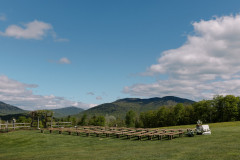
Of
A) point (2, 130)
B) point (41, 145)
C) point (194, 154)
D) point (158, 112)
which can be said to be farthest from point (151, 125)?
point (194, 154)

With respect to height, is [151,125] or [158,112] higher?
[158,112]

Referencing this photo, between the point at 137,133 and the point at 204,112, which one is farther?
the point at 204,112

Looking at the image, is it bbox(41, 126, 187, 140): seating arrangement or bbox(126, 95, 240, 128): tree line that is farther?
bbox(126, 95, 240, 128): tree line

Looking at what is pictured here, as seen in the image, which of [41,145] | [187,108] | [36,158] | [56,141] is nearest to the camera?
[36,158]

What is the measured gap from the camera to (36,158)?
45.3 feet

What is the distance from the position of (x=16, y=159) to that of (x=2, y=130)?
74.4 feet

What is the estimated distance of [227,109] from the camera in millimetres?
75500

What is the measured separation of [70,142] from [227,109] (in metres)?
69.3

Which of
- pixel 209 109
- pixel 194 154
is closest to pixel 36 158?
pixel 194 154

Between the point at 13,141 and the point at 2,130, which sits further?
the point at 2,130

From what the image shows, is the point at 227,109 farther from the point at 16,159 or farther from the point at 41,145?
the point at 16,159

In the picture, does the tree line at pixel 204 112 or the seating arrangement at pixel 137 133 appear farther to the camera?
the tree line at pixel 204 112

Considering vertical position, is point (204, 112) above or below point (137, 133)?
above

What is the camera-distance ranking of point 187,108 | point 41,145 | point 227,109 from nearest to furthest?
point 41,145 → point 227,109 → point 187,108
